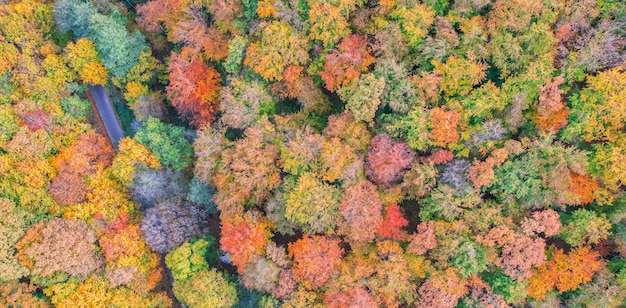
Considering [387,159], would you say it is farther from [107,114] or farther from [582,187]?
[107,114]

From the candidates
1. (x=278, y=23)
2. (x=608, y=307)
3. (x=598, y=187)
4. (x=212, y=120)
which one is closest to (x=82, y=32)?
(x=212, y=120)

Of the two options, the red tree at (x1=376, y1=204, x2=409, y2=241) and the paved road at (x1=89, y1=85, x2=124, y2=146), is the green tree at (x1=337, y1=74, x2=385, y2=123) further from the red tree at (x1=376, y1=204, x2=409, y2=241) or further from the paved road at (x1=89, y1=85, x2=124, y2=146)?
the paved road at (x1=89, y1=85, x2=124, y2=146)

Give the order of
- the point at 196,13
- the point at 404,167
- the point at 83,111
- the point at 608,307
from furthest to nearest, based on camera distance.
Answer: the point at 83,111
the point at 196,13
the point at 404,167
the point at 608,307

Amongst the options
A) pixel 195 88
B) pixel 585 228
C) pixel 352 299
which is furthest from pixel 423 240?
pixel 195 88

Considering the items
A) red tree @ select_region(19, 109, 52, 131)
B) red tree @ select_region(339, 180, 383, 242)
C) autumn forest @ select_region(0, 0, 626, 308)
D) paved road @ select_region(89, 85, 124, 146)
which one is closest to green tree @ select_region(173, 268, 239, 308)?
autumn forest @ select_region(0, 0, 626, 308)

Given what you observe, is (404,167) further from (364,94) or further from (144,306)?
(144,306)

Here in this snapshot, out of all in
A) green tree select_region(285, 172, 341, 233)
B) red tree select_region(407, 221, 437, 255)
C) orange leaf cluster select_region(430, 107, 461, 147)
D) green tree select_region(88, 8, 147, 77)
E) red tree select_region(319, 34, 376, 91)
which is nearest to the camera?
orange leaf cluster select_region(430, 107, 461, 147)
